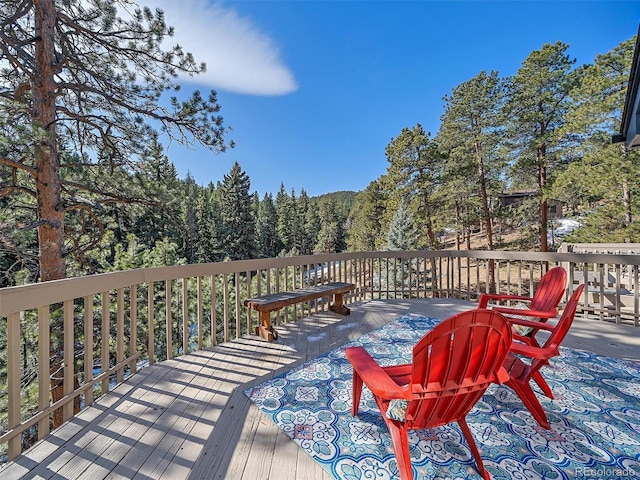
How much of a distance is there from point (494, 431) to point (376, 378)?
1001 mm

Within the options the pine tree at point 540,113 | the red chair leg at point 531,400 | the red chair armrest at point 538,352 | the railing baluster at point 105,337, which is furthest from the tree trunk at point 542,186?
the railing baluster at point 105,337

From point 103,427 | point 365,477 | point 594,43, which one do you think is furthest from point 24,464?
point 594,43

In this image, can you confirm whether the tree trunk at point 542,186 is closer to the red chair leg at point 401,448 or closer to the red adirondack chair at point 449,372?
the red adirondack chair at point 449,372

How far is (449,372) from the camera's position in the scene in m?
1.41

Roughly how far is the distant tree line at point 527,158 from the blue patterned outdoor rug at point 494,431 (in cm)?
880

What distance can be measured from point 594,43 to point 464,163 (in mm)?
5920

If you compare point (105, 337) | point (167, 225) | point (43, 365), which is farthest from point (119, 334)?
point (167, 225)

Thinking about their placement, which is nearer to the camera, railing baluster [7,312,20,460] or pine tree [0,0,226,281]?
railing baluster [7,312,20,460]

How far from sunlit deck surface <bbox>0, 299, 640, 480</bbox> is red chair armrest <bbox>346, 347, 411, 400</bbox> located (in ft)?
1.75

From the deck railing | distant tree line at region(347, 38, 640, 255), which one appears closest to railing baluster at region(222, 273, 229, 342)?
the deck railing

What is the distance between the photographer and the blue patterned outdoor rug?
1.56m

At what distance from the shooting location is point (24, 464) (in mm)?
1562

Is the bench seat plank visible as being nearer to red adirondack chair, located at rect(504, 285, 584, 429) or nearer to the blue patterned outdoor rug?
the blue patterned outdoor rug

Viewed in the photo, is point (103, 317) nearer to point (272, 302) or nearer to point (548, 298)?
point (272, 302)
